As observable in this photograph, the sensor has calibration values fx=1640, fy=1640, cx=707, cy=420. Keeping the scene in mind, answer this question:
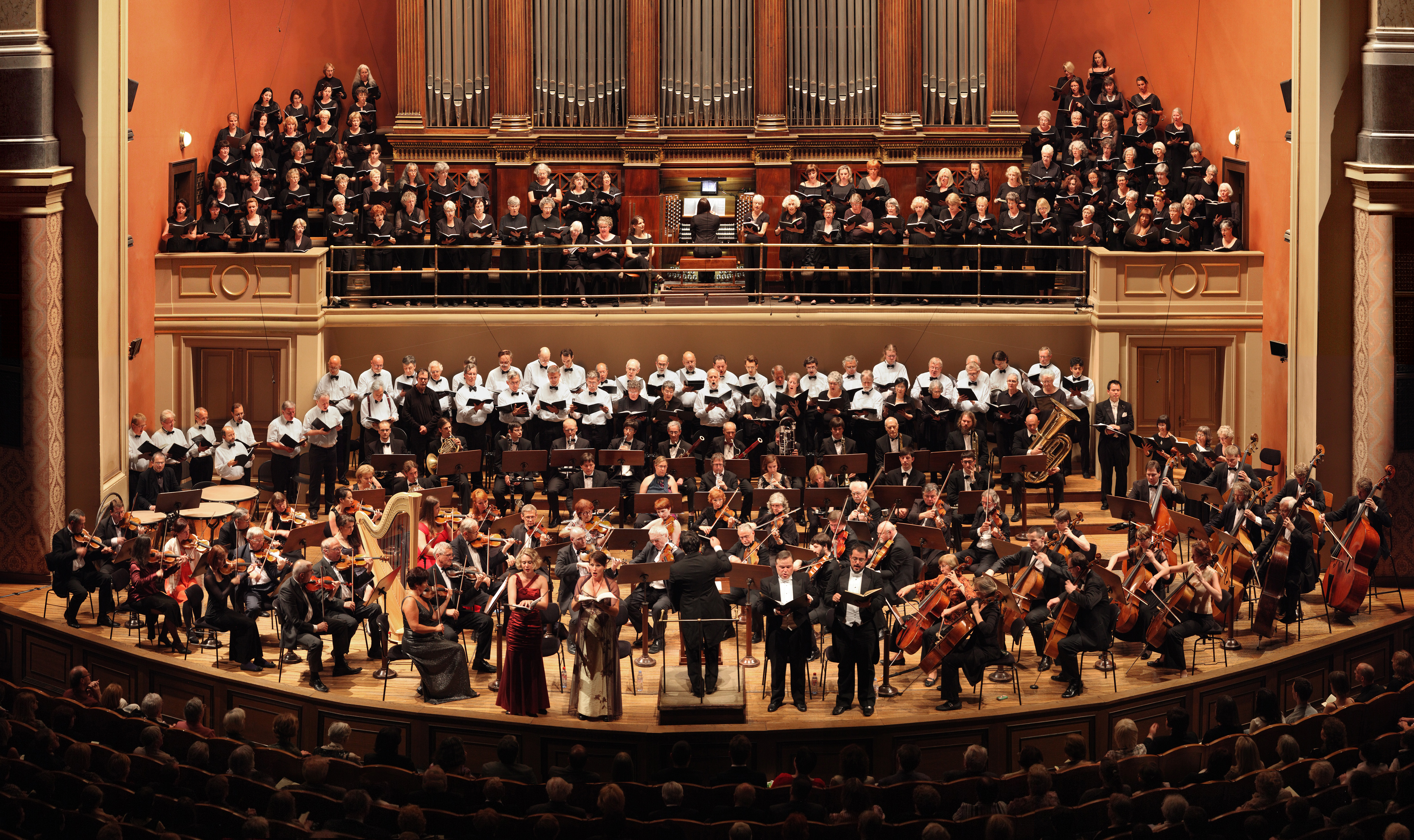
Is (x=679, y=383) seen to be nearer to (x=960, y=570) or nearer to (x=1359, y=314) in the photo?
(x=960, y=570)

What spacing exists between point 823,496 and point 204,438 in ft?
17.5

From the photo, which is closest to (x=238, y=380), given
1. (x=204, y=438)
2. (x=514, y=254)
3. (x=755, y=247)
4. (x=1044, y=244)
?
(x=204, y=438)

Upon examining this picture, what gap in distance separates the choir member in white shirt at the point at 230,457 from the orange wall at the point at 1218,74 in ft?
30.0

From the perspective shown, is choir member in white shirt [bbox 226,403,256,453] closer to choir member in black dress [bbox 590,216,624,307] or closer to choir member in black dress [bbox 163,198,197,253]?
choir member in black dress [bbox 163,198,197,253]

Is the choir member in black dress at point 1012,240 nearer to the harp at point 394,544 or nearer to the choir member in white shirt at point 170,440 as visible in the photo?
the harp at point 394,544

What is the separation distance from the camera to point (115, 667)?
1137 centimetres

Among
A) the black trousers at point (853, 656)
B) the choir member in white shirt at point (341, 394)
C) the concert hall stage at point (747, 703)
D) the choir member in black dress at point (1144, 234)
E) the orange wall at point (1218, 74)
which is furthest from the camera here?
the choir member in black dress at point (1144, 234)

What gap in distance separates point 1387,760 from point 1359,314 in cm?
572

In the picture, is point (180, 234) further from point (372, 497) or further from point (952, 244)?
point (952, 244)

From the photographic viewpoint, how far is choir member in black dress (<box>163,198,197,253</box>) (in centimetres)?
1534

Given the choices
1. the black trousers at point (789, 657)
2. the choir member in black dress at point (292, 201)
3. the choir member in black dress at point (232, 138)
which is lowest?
the black trousers at point (789, 657)

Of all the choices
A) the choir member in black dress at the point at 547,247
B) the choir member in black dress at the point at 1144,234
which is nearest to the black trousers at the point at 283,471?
the choir member in black dress at the point at 547,247

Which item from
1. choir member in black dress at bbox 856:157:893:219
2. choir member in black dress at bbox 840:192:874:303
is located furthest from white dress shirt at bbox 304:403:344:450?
choir member in black dress at bbox 856:157:893:219

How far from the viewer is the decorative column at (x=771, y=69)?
17.3 m
